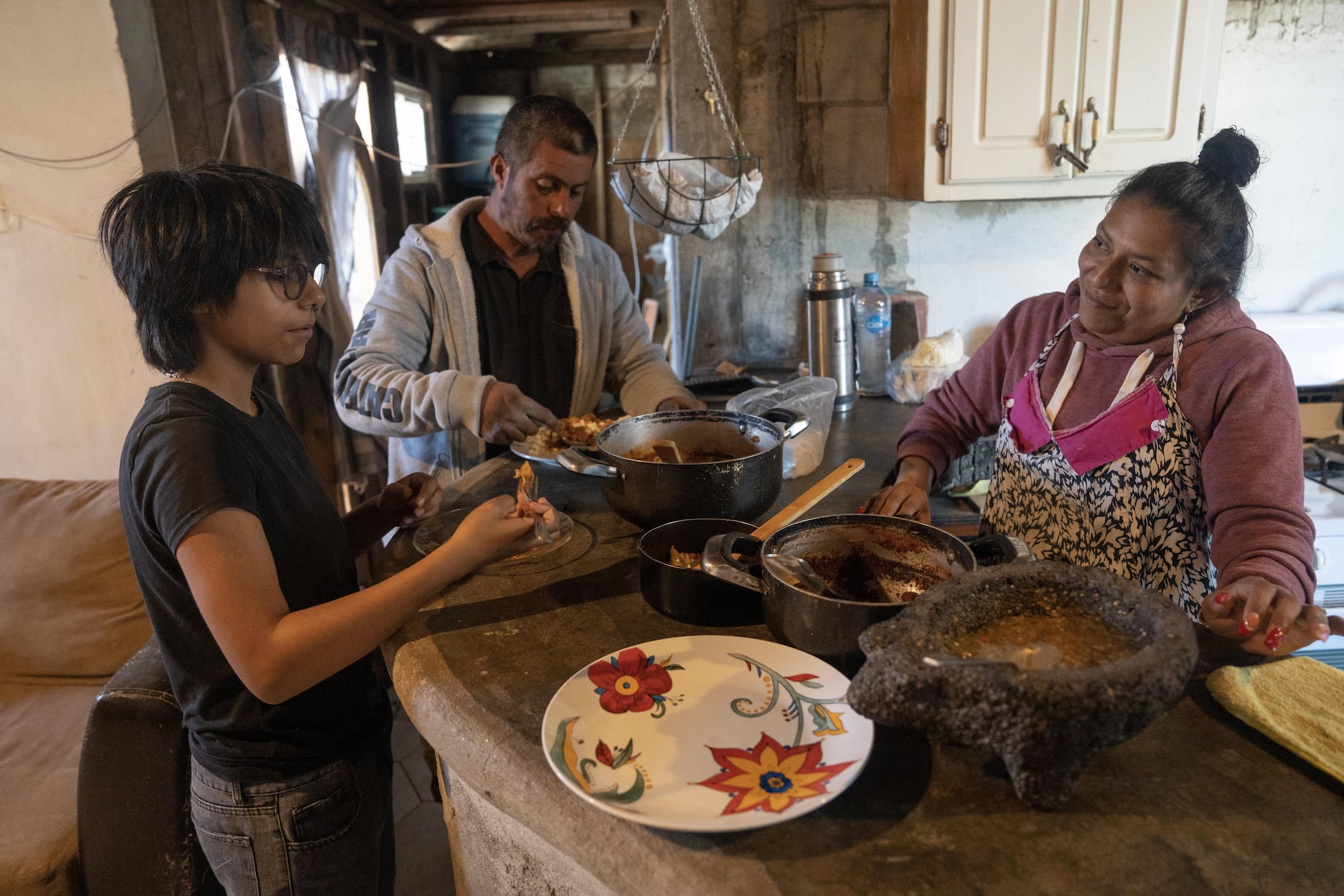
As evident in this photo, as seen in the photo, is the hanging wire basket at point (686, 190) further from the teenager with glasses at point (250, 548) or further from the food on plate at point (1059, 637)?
the food on plate at point (1059, 637)

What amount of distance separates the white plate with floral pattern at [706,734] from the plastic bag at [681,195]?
1878mm

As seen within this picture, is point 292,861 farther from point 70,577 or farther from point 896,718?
point 70,577

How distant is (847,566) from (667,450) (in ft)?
1.74

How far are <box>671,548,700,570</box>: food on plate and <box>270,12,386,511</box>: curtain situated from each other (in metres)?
2.58

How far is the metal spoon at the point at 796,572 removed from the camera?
1017 millimetres

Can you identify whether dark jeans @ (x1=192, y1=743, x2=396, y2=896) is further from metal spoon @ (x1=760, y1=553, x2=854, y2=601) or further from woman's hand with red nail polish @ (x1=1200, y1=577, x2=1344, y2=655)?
woman's hand with red nail polish @ (x1=1200, y1=577, x2=1344, y2=655)

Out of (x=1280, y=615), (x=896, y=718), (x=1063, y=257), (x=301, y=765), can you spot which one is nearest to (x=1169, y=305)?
(x=1280, y=615)

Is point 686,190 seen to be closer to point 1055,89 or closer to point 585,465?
point 1055,89

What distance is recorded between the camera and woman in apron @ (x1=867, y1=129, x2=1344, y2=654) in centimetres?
122

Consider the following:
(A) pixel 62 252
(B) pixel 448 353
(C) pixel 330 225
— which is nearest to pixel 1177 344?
(B) pixel 448 353

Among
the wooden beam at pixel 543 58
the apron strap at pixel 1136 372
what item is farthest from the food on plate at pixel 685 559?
the wooden beam at pixel 543 58

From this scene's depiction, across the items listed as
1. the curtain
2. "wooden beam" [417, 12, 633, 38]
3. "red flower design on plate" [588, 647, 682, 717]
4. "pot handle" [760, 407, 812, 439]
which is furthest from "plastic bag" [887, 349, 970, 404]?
"wooden beam" [417, 12, 633, 38]

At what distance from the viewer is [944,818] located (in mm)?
819

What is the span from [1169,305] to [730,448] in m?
0.81
